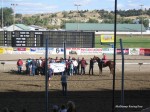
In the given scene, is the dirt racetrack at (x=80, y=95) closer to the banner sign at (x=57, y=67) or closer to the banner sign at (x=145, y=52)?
the banner sign at (x=57, y=67)

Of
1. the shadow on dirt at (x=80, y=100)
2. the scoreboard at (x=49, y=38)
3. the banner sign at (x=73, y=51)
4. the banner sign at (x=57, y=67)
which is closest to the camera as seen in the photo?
the shadow on dirt at (x=80, y=100)

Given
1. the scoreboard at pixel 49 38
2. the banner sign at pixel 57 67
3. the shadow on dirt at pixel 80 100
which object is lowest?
the shadow on dirt at pixel 80 100

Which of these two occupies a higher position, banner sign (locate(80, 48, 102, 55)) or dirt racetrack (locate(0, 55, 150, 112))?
banner sign (locate(80, 48, 102, 55))

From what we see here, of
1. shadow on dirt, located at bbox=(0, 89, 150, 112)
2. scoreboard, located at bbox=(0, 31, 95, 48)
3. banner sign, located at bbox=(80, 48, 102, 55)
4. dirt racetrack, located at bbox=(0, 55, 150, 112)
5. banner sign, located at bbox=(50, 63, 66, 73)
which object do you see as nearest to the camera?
shadow on dirt, located at bbox=(0, 89, 150, 112)

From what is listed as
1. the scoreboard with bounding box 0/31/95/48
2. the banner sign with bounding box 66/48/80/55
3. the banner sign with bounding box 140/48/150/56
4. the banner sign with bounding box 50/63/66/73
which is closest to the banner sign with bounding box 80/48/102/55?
the banner sign with bounding box 66/48/80/55

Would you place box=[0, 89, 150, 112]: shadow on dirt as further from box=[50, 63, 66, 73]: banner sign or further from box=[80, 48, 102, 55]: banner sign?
box=[80, 48, 102, 55]: banner sign

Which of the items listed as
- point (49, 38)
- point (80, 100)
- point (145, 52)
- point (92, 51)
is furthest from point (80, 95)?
point (145, 52)

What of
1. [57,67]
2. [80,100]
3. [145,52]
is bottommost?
[80,100]

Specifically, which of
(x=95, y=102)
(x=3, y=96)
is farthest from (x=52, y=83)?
(x=95, y=102)

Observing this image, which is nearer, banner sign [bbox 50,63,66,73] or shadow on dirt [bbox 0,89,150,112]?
shadow on dirt [bbox 0,89,150,112]

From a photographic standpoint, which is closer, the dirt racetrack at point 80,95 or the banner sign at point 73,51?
the dirt racetrack at point 80,95

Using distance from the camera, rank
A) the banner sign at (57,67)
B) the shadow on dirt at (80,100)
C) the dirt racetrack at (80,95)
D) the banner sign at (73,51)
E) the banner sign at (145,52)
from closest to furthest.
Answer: the shadow on dirt at (80,100), the dirt racetrack at (80,95), the banner sign at (57,67), the banner sign at (145,52), the banner sign at (73,51)

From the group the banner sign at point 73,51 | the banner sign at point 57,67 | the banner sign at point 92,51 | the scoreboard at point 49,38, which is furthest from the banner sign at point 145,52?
the banner sign at point 57,67

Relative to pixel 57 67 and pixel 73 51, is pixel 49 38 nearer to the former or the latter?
pixel 57 67
